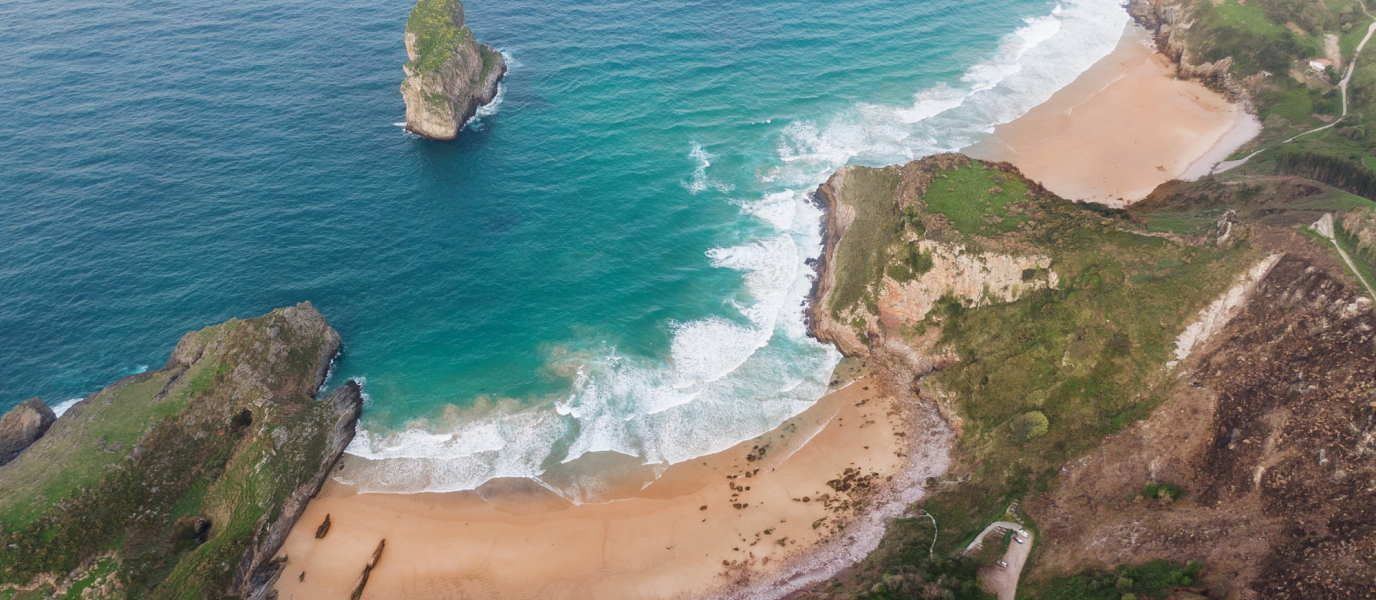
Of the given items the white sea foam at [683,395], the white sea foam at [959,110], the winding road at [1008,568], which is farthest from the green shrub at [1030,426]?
the white sea foam at [959,110]

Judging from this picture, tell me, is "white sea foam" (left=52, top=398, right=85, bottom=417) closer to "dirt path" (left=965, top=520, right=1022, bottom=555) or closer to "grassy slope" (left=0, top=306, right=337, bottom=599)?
"grassy slope" (left=0, top=306, right=337, bottom=599)

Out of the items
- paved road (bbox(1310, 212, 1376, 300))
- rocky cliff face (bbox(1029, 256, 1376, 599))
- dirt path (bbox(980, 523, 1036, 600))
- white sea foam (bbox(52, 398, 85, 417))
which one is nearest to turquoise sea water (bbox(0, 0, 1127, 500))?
white sea foam (bbox(52, 398, 85, 417))

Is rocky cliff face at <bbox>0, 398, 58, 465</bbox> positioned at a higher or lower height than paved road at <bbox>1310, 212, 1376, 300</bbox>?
lower

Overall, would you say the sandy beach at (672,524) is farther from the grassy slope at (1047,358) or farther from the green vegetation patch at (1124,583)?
the green vegetation patch at (1124,583)

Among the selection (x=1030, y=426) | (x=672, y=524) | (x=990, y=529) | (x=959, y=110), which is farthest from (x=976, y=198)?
(x=672, y=524)

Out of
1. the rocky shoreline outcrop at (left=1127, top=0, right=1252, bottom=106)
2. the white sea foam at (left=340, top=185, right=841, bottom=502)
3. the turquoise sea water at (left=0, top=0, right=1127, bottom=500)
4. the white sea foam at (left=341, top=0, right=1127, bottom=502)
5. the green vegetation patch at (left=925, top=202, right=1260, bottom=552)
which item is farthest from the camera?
the rocky shoreline outcrop at (left=1127, top=0, right=1252, bottom=106)

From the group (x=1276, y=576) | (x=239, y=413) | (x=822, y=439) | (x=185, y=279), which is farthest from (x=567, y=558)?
(x=185, y=279)
